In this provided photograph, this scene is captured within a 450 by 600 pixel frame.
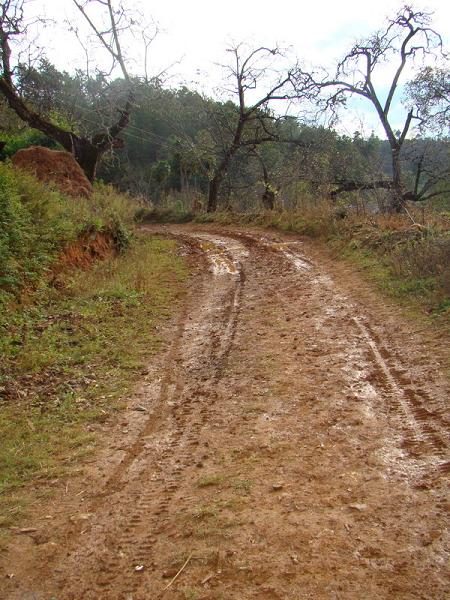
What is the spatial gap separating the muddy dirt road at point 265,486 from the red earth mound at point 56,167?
10075 mm

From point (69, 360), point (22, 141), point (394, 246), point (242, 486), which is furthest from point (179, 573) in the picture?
point (22, 141)

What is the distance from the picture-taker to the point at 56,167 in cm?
1569

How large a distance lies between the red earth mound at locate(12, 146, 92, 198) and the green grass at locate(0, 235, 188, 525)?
5.52 meters

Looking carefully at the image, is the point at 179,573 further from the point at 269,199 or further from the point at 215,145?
the point at 215,145

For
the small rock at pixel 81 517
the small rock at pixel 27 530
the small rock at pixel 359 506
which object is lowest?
the small rock at pixel 27 530

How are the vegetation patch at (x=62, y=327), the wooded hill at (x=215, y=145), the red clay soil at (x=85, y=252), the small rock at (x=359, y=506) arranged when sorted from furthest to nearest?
the wooded hill at (x=215, y=145), the red clay soil at (x=85, y=252), the vegetation patch at (x=62, y=327), the small rock at (x=359, y=506)

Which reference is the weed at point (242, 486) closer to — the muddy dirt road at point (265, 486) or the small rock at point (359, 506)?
the muddy dirt road at point (265, 486)

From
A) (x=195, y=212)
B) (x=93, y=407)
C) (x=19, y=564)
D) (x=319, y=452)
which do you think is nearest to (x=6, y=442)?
(x=93, y=407)

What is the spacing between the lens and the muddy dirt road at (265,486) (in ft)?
9.18

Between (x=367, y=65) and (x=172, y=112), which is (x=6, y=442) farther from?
(x=172, y=112)

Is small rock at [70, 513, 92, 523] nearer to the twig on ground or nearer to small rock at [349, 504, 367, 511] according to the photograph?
the twig on ground

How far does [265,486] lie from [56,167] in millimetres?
14226

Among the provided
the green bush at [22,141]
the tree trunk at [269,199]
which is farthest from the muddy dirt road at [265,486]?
the green bush at [22,141]

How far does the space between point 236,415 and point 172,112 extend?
83.2 ft
